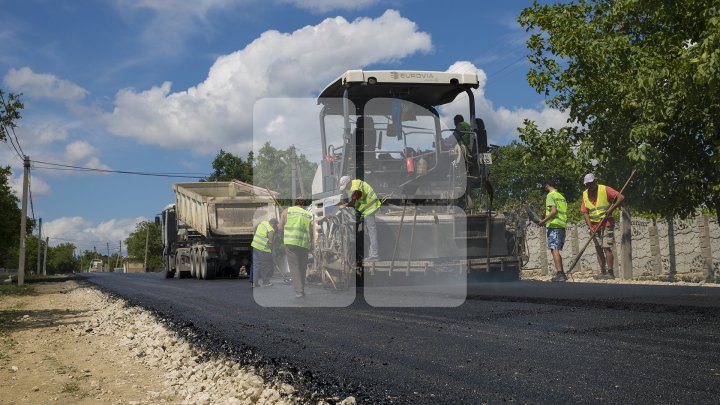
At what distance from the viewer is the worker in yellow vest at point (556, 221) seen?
36.1 ft

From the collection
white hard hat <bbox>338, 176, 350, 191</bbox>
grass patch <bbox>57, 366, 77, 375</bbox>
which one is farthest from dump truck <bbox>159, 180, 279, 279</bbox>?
grass patch <bbox>57, 366, 77, 375</bbox>

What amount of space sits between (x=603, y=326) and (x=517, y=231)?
5.09 m

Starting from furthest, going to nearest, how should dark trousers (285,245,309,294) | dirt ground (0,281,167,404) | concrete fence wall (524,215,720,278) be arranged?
concrete fence wall (524,215,720,278) → dark trousers (285,245,309,294) → dirt ground (0,281,167,404)

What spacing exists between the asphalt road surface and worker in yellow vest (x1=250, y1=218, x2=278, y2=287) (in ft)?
10.2

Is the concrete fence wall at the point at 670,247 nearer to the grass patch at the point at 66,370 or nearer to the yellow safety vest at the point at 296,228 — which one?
the yellow safety vest at the point at 296,228

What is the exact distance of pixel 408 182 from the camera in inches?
382

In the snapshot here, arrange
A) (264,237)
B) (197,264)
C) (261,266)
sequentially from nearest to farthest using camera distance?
(264,237)
(261,266)
(197,264)

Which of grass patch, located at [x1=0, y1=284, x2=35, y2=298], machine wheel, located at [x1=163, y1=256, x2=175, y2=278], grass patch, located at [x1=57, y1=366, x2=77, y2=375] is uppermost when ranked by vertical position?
machine wheel, located at [x1=163, y1=256, x2=175, y2=278]

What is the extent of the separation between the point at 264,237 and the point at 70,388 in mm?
6369

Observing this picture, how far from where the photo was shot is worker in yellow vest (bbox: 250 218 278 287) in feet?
37.3

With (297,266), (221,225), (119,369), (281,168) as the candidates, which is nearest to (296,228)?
(297,266)

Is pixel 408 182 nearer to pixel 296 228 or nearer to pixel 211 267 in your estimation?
pixel 296 228

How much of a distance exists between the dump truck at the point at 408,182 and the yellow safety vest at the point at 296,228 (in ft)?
1.42

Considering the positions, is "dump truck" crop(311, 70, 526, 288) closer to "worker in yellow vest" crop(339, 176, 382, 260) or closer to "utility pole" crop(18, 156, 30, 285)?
"worker in yellow vest" crop(339, 176, 382, 260)
